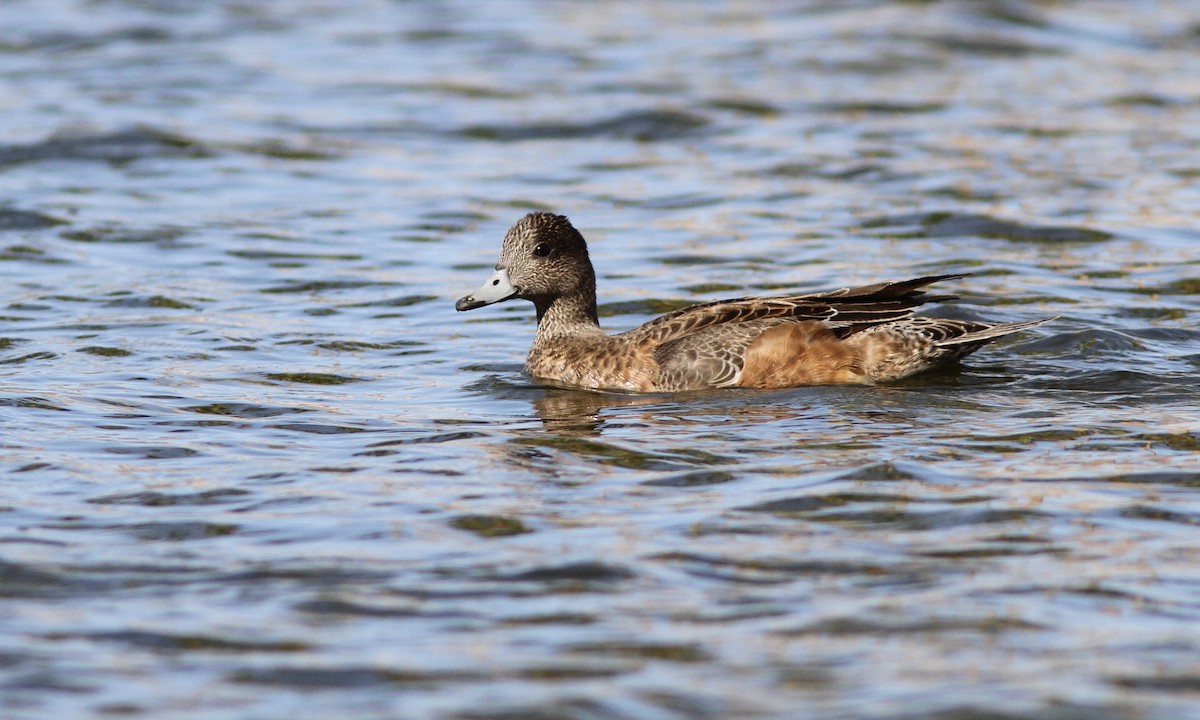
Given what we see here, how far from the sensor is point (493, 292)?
968 centimetres

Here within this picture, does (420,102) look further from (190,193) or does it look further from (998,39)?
(998,39)

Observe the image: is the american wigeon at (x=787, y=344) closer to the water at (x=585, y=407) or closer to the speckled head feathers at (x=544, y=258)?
the water at (x=585, y=407)

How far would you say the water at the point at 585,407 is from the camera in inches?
207

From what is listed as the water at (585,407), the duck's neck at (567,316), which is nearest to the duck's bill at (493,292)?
the duck's neck at (567,316)

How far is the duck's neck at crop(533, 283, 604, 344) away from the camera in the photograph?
9.92m

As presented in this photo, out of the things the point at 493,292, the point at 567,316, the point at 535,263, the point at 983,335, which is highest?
the point at 535,263

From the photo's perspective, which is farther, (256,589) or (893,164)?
(893,164)

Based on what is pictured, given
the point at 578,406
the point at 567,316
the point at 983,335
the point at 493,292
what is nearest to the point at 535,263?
the point at 493,292

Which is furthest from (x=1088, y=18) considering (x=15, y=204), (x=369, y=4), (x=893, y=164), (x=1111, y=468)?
(x=1111, y=468)

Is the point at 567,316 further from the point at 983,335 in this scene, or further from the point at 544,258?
the point at 983,335

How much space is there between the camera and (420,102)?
1917 centimetres

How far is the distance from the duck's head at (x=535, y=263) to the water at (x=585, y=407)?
575 millimetres

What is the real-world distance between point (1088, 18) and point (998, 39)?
202 cm

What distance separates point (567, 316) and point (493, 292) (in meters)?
0.51
